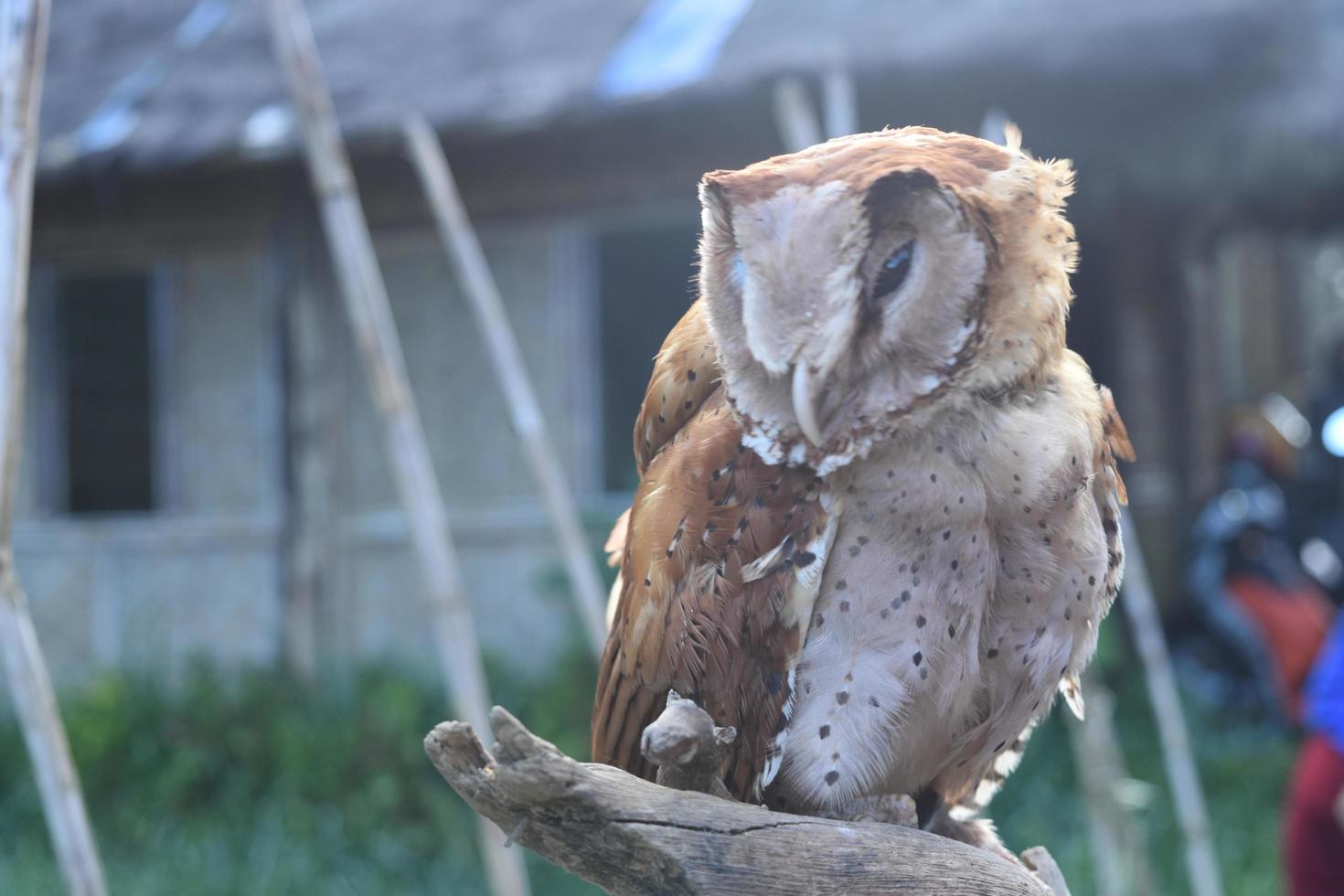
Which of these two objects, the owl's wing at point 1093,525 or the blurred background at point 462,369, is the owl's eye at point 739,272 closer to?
the owl's wing at point 1093,525

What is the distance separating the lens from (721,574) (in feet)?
3.52

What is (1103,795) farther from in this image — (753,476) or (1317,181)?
(1317,181)

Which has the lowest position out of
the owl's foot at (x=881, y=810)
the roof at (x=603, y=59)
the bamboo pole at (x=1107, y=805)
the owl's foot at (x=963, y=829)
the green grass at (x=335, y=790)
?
the green grass at (x=335, y=790)

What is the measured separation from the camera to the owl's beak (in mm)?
903

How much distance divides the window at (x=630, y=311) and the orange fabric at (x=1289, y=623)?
287cm

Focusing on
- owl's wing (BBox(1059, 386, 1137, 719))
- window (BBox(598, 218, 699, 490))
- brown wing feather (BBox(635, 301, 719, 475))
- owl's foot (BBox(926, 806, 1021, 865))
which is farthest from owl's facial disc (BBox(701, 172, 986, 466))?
window (BBox(598, 218, 699, 490))

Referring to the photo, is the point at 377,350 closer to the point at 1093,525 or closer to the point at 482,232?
the point at 1093,525

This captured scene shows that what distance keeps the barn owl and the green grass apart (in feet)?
9.77

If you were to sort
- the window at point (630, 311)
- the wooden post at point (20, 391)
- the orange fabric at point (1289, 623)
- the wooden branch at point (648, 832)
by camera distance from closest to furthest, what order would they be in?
the wooden branch at point (648, 832), the wooden post at point (20, 391), the orange fabric at point (1289, 623), the window at point (630, 311)

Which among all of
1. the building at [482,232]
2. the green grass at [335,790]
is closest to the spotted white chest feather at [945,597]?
the green grass at [335,790]

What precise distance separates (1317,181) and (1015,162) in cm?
449

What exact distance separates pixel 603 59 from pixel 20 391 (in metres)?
3.71

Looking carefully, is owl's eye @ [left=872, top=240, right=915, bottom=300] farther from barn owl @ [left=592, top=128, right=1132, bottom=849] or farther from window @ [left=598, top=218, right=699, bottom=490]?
window @ [left=598, top=218, right=699, bottom=490]

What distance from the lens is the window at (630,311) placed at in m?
5.75
